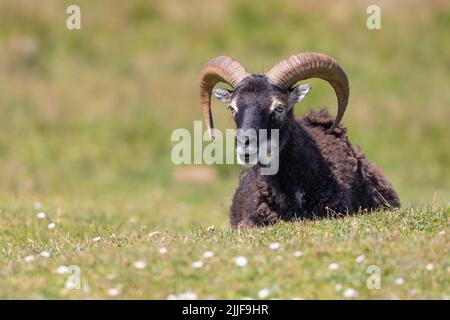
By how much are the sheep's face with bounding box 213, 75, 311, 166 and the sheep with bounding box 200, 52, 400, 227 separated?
1 cm

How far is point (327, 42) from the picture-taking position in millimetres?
38156

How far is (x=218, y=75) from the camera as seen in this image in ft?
49.8

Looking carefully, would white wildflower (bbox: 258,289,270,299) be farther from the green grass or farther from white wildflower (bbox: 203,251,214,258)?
white wildflower (bbox: 203,251,214,258)

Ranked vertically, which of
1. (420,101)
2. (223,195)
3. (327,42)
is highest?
(327,42)

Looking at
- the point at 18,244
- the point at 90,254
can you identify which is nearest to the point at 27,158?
the point at 18,244

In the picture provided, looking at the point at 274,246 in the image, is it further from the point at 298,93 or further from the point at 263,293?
the point at 298,93

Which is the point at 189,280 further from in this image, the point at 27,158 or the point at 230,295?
the point at 27,158

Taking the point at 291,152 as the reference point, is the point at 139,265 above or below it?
below

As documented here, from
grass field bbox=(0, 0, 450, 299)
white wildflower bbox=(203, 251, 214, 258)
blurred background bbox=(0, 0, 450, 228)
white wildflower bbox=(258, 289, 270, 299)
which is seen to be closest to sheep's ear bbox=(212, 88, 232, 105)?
grass field bbox=(0, 0, 450, 299)

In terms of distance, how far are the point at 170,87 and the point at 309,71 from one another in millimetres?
20893

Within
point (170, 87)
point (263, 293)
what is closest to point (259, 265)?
point (263, 293)

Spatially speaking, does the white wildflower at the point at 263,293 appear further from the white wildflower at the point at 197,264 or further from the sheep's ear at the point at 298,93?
the sheep's ear at the point at 298,93

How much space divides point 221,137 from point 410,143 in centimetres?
683
